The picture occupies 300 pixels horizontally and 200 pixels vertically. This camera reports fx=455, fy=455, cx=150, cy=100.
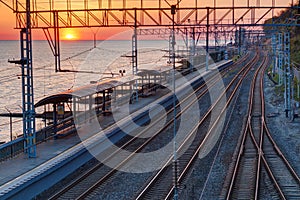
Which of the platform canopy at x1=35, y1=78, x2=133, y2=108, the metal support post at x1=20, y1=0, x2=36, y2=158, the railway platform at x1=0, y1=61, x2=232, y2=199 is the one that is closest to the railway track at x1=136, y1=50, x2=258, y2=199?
the railway platform at x1=0, y1=61, x2=232, y2=199

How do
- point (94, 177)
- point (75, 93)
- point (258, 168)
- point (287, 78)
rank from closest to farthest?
point (94, 177) < point (258, 168) < point (75, 93) < point (287, 78)

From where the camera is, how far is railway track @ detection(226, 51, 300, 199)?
13094mm

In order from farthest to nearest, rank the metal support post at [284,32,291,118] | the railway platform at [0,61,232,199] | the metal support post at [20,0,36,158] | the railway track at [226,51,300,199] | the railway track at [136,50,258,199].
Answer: the metal support post at [284,32,291,118], the metal support post at [20,0,36,158], the railway track at [226,51,300,199], the railway track at [136,50,258,199], the railway platform at [0,61,232,199]

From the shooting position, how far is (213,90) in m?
37.8

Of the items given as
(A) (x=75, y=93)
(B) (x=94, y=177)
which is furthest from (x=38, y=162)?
(A) (x=75, y=93)

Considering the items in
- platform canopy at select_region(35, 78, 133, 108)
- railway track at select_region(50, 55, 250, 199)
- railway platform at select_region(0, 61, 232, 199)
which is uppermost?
platform canopy at select_region(35, 78, 133, 108)

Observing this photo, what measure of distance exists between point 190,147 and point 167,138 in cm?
199

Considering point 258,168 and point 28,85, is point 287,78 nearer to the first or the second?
point 258,168

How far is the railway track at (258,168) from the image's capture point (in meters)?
13.1

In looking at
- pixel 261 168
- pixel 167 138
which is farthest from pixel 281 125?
pixel 261 168

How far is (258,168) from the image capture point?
49.6 feet

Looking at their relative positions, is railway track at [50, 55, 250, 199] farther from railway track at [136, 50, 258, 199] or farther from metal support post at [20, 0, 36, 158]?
metal support post at [20, 0, 36, 158]

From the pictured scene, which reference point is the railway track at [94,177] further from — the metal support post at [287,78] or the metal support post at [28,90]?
the metal support post at [287,78]

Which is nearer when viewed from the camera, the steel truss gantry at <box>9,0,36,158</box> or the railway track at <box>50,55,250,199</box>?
the railway track at <box>50,55,250,199</box>
